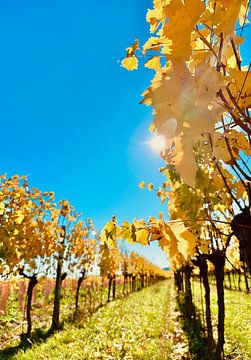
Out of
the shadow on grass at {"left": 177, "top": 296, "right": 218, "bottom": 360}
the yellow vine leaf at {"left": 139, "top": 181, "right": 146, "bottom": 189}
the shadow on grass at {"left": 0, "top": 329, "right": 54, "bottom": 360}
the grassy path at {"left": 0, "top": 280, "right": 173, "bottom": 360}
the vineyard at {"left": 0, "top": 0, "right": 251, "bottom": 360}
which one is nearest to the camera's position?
the vineyard at {"left": 0, "top": 0, "right": 251, "bottom": 360}

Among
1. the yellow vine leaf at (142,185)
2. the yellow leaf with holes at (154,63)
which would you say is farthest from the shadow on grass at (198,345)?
the yellow leaf with holes at (154,63)

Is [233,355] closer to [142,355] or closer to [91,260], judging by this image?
[142,355]

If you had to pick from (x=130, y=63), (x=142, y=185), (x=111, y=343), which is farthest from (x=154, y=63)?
(x=111, y=343)

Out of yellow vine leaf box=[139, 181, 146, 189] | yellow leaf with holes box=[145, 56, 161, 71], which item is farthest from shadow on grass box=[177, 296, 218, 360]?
yellow leaf with holes box=[145, 56, 161, 71]

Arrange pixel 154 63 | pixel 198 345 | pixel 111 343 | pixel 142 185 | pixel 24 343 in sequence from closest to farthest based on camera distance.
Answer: pixel 154 63 → pixel 142 185 → pixel 198 345 → pixel 111 343 → pixel 24 343

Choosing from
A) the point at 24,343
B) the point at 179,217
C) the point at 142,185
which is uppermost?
the point at 142,185

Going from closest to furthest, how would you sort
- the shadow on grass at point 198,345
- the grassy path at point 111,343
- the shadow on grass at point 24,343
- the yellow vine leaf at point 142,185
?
the yellow vine leaf at point 142,185
the shadow on grass at point 198,345
the grassy path at point 111,343
the shadow on grass at point 24,343

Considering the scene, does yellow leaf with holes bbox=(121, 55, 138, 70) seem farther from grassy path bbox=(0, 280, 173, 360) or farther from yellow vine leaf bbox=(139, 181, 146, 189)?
grassy path bbox=(0, 280, 173, 360)

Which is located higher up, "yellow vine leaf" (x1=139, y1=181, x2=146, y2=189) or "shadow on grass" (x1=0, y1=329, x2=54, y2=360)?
"yellow vine leaf" (x1=139, y1=181, x2=146, y2=189)

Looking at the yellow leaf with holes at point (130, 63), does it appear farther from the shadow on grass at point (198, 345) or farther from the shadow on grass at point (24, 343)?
the shadow on grass at point (24, 343)

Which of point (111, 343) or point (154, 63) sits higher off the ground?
point (154, 63)

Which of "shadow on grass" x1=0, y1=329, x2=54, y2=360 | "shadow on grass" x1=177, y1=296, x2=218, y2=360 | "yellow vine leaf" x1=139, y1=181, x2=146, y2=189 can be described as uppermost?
"yellow vine leaf" x1=139, y1=181, x2=146, y2=189

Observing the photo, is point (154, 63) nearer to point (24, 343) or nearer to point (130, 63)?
point (130, 63)

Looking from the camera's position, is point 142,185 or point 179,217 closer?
point 179,217
